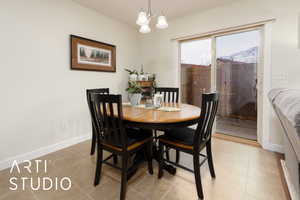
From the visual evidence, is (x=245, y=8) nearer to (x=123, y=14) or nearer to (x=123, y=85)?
(x=123, y=14)

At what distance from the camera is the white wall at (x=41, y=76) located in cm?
184

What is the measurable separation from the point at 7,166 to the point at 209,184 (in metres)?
2.43

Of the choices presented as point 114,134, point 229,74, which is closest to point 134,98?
point 114,134

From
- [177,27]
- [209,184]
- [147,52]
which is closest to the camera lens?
[209,184]

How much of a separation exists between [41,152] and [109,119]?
1.54 meters

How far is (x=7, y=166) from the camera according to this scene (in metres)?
1.85

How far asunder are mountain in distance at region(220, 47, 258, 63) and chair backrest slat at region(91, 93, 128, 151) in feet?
7.84

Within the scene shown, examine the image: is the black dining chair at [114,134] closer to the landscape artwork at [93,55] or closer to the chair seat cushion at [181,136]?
the chair seat cushion at [181,136]

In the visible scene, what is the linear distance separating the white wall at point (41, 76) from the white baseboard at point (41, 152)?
0.14 ft

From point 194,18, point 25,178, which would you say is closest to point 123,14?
point 194,18

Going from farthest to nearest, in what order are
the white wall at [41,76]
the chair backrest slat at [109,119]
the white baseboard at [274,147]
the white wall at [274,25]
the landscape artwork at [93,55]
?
1. the landscape artwork at [93,55]
2. the white baseboard at [274,147]
3. the white wall at [274,25]
4. the white wall at [41,76]
5. the chair backrest slat at [109,119]

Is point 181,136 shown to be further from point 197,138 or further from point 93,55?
point 93,55

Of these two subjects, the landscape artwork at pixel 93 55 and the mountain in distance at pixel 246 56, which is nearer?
the mountain in distance at pixel 246 56

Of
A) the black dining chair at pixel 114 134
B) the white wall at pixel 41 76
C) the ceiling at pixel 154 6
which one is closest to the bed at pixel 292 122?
the black dining chair at pixel 114 134
